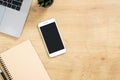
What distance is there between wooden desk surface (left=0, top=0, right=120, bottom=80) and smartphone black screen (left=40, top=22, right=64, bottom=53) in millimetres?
21

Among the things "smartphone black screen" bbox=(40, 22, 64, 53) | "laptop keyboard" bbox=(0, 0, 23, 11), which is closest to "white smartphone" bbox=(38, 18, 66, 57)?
"smartphone black screen" bbox=(40, 22, 64, 53)

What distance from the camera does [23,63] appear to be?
5.30 ft

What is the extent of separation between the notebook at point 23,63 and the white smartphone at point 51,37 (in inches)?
2.4

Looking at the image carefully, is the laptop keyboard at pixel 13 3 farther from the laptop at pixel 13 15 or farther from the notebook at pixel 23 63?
the notebook at pixel 23 63

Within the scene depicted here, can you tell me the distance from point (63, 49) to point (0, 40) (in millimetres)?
247

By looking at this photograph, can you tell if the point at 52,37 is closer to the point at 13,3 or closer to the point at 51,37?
the point at 51,37

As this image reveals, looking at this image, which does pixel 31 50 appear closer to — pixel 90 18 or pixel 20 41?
pixel 20 41

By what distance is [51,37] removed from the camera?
1.62m

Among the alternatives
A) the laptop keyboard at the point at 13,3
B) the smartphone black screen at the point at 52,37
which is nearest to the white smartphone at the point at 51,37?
the smartphone black screen at the point at 52,37

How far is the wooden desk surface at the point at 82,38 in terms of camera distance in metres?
1.61

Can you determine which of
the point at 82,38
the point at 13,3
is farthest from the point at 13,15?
the point at 82,38

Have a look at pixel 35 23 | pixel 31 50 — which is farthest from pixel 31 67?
pixel 35 23

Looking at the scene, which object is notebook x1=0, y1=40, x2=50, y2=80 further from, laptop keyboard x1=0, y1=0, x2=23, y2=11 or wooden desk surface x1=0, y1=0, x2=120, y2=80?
laptop keyboard x1=0, y1=0, x2=23, y2=11

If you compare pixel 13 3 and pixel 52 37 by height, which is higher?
pixel 13 3
